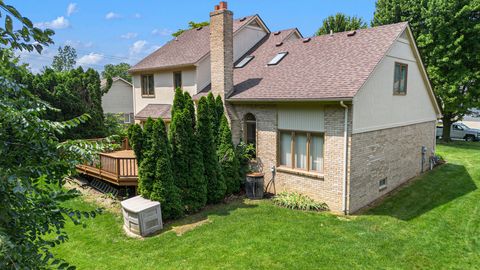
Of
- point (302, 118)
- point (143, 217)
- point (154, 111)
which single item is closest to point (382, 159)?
point (302, 118)

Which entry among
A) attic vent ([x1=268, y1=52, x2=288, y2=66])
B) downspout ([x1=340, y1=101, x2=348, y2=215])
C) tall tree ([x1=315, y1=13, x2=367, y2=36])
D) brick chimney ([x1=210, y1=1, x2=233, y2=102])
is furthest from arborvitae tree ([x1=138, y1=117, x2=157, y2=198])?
tall tree ([x1=315, y1=13, x2=367, y2=36])

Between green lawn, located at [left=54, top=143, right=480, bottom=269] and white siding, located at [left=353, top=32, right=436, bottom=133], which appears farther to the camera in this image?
white siding, located at [left=353, top=32, right=436, bottom=133]

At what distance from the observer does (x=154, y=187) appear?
10070 millimetres

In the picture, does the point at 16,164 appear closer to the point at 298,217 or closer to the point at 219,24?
the point at 298,217

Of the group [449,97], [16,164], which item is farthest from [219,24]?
[449,97]

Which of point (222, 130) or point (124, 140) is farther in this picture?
point (124, 140)

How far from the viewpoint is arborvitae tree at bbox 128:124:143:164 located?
10.1m

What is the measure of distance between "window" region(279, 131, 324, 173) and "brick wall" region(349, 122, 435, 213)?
3.98ft

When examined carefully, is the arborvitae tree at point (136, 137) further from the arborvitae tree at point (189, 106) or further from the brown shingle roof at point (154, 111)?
the brown shingle roof at point (154, 111)

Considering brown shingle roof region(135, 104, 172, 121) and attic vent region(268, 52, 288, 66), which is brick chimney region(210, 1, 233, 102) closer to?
attic vent region(268, 52, 288, 66)

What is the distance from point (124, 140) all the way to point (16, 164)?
47.0 feet

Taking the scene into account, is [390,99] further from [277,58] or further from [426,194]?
[277,58]

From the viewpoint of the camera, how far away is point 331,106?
10.6m

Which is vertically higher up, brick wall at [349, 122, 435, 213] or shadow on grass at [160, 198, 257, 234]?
brick wall at [349, 122, 435, 213]
